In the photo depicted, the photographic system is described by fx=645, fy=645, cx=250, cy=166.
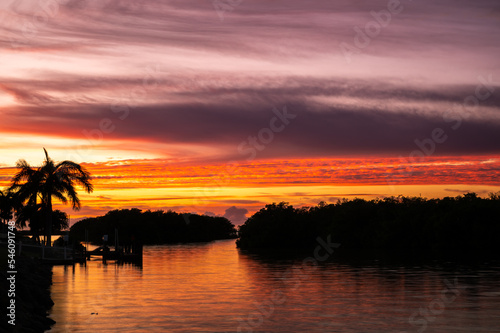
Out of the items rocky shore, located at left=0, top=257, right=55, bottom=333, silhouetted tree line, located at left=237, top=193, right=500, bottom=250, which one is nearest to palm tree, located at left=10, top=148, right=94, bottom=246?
rocky shore, located at left=0, top=257, right=55, bottom=333

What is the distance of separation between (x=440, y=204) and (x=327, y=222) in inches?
1222

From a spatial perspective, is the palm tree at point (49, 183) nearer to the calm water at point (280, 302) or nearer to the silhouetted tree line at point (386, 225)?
the calm water at point (280, 302)

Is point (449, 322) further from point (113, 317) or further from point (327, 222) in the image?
point (327, 222)

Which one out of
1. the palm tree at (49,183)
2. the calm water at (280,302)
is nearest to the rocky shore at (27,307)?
the calm water at (280,302)

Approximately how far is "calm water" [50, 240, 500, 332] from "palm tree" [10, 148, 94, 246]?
15.7 meters

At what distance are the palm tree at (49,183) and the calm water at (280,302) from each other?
1570 cm

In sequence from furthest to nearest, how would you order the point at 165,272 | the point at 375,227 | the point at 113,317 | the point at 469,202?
1. the point at 375,227
2. the point at 469,202
3. the point at 165,272
4. the point at 113,317

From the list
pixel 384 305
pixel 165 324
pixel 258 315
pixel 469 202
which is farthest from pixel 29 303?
pixel 469 202

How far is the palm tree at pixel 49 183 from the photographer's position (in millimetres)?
65750

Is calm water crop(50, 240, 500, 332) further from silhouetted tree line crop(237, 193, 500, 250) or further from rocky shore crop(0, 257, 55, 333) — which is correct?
silhouetted tree line crop(237, 193, 500, 250)

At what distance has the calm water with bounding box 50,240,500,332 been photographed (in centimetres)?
2666

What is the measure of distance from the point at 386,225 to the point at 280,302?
90405mm

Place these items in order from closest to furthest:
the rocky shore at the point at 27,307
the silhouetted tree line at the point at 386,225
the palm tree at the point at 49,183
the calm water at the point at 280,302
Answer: the rocky shore at the point at 27,307
the calm water at the point at 280,302
the palm tree at the point at 49,183
the silhouetted tree line at the point at 386,225

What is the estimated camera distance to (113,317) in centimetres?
2895
